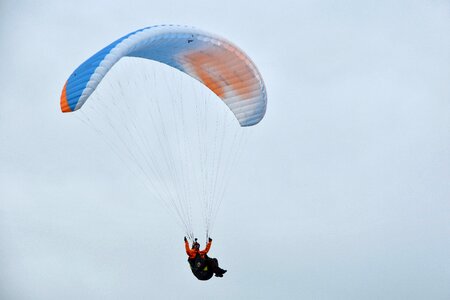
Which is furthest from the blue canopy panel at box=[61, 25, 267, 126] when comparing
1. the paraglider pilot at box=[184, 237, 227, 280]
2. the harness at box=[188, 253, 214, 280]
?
the harness at box=[188, 253, 214, 280]

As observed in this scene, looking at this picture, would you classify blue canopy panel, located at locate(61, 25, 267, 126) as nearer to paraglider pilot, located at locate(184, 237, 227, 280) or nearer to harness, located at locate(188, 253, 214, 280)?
paraglider pilot, located at locate(184, 237, 227, 280)

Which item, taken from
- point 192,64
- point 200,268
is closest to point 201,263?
point 200,268

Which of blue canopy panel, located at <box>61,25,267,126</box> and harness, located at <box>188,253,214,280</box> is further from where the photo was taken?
harness, located at <box>188,253,214,280</box>

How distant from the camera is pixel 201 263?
2761 cm

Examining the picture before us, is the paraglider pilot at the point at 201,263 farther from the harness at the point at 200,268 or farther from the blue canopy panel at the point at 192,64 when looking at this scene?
the blue canopy panel at the point at 192,64

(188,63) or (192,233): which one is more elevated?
(188,63)

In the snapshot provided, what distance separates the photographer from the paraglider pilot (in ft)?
90.5

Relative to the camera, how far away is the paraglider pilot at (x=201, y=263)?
27594mm

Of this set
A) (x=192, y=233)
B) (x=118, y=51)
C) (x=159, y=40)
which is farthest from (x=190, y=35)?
(x=192, y=233)

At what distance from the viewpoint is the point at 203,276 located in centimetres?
2759

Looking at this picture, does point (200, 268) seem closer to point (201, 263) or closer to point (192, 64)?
point (201, 263)

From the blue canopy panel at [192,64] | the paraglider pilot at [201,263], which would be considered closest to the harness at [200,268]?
the paraglider pilot at [201,263]

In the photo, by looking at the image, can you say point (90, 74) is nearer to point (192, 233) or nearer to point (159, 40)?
point (159, 40)

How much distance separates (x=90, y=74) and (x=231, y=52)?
5.53 m
